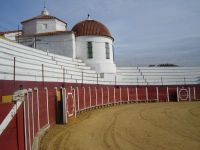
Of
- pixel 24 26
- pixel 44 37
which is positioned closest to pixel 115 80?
pixel 44 37

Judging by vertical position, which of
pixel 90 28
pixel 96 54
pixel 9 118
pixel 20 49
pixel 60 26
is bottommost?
pixel 9 118

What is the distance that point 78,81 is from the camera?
80.3 feet

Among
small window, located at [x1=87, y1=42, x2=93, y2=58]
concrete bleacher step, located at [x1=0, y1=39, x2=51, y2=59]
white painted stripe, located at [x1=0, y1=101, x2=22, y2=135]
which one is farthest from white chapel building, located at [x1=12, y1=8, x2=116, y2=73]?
white painted stripe, located at [x1=0, y1=101, x2=22, y2=135]

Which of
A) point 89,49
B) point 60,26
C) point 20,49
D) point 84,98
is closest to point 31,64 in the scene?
point 20,49

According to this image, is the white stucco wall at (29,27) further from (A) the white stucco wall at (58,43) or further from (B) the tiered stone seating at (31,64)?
(B) the tiered stone seating at (31,64)

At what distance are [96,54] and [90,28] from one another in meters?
3.00

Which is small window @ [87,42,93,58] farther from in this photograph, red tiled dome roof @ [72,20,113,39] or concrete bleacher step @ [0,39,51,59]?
concrete bleacher step @ [0,39,51,59]

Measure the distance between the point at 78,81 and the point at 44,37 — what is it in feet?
32.0

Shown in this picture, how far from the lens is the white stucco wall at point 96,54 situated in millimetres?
32938

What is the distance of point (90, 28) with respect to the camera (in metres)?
34.3

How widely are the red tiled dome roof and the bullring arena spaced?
11 centimetres

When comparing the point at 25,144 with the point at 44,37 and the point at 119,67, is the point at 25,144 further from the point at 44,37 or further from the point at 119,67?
the point at 119,67

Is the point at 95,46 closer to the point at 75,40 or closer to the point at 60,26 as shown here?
the point at 75,40

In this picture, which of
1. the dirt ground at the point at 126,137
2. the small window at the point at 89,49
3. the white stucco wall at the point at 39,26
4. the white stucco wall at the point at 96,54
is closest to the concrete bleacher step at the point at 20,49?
the dirt ground at the point at 126,137
